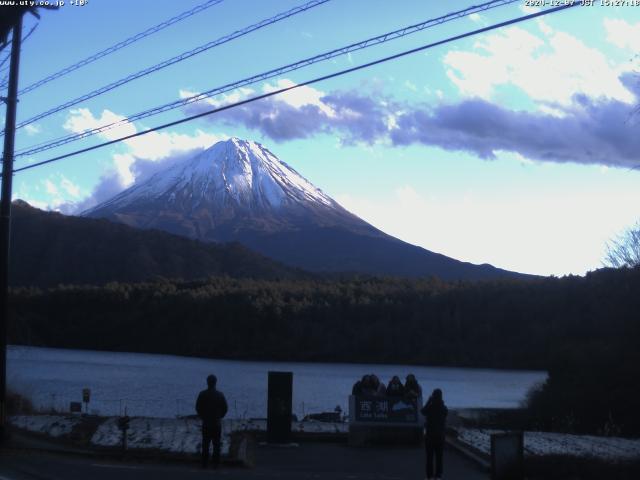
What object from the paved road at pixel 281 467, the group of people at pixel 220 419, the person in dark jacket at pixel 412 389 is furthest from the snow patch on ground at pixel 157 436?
the person in dark jacket at pixel 412 389

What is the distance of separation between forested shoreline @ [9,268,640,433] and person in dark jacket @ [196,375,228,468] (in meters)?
71.0

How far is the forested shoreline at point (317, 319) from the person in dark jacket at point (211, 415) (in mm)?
70981

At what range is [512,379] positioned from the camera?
84125 mm

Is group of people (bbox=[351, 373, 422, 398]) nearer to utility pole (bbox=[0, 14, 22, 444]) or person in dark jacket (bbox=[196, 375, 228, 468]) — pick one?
person in dark jacket (bbox=[196, 375, 228, 468])

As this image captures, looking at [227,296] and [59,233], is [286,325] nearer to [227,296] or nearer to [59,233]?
[227,296]

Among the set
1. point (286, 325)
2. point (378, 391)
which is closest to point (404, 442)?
point (378, 391)

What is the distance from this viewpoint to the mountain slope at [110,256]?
146 metres

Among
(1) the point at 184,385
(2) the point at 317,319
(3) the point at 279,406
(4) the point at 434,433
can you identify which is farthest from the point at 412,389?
(2) the point at 317,319

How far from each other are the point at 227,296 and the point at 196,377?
4827 centimetres

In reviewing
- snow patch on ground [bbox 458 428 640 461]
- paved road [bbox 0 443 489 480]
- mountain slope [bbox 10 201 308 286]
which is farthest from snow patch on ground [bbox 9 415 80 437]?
mountain slope [bbox 10 201 308 286]

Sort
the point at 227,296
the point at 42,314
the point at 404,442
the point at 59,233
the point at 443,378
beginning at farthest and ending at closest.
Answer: the point at 59,233
the point at 227,296
the point at 42,314
the point at 443,378
the point at 404,442

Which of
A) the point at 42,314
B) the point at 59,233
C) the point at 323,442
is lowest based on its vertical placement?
the point at 323,442

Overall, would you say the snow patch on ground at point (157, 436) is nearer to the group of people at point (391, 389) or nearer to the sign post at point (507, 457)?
the group of people at point (391, 389)

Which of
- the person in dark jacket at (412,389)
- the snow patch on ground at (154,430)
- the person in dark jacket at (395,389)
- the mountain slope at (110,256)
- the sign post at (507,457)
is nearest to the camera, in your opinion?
the sign post at (507,457)
